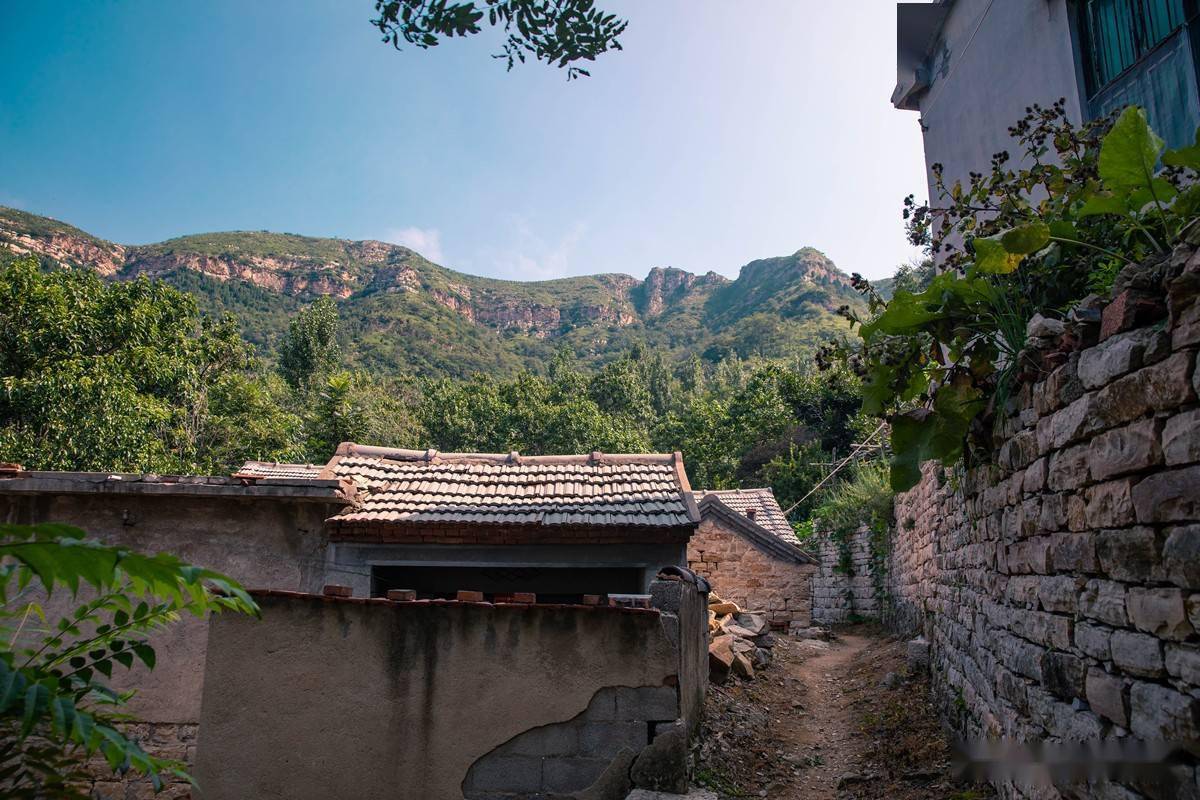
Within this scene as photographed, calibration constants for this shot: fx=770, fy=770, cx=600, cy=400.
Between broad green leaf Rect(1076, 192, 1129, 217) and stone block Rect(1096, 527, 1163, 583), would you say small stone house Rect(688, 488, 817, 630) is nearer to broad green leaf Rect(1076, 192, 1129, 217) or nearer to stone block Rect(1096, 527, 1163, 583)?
broad green leaf Rect(1076, 192, 1129, 217)

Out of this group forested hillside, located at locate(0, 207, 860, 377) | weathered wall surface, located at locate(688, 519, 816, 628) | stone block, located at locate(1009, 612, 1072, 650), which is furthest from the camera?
forested hillside, located at locate(0, 207, 860, 377)

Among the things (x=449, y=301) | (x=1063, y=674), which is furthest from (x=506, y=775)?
(x=449, y=301)

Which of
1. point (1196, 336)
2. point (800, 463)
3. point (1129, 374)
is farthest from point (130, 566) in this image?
point (800, 463)

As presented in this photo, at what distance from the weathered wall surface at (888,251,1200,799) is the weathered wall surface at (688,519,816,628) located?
10.6m

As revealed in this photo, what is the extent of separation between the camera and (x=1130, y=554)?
119 inches

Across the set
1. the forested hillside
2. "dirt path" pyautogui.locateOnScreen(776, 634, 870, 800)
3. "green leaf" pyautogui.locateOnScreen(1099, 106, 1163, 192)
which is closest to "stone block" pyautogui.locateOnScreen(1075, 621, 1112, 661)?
"green leaf" pyautogui.locateOnScreen(1099, 106, 1163, 192)

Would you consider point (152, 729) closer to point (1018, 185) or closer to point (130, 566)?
point (130, 566)

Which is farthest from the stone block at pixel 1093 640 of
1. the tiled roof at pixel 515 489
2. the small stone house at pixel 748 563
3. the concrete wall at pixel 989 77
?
the small stone house at pixel 748 563

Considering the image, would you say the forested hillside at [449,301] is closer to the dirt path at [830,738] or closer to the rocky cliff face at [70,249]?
the rocky cliff face at [70,249]

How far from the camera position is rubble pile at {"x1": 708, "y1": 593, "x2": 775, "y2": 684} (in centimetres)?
887

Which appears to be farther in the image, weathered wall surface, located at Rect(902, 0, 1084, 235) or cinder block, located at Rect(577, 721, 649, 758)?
weathered wall surface, located at Rect(902, 0, 1084, 235)

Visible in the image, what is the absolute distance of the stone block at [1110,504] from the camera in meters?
3.06

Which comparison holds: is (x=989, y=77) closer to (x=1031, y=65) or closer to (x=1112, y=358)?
(x=1031, y=65)

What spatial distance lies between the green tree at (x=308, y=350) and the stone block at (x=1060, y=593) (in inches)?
1555
